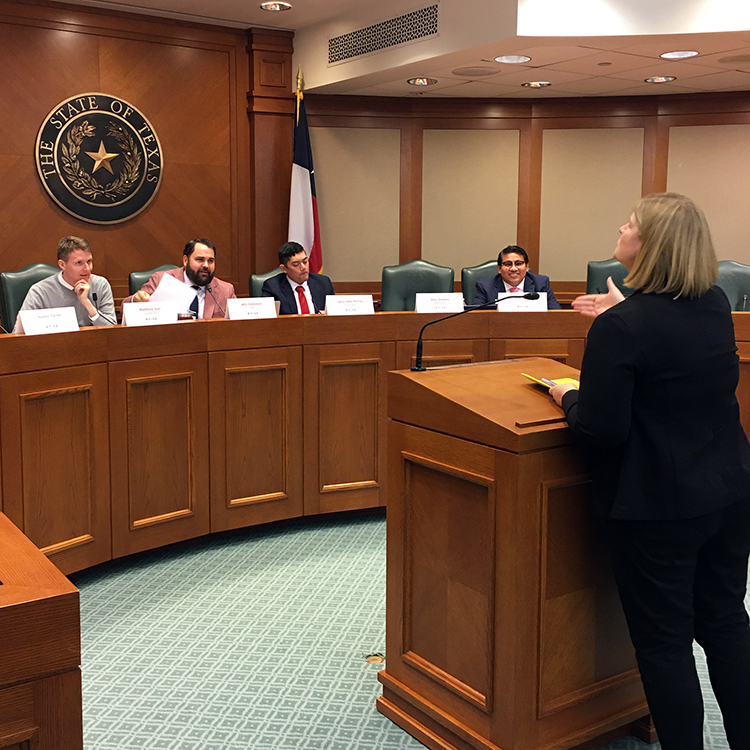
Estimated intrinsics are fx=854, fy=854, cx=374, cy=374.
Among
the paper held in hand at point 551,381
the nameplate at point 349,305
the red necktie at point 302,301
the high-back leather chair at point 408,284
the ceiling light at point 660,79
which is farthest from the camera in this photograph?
the ceiling light at point 660,79

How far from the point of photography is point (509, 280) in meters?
5.14

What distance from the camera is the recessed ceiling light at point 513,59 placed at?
18.4 feet

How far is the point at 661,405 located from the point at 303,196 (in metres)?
5.29

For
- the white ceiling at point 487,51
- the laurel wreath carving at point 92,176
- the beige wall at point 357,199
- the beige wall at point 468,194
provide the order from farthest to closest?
the beige wall at point 468,194
the beige wall at point 357,199
the laurel wreath carving at point 92,176
the white ceiling at point 487,51

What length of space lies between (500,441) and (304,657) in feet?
4.08

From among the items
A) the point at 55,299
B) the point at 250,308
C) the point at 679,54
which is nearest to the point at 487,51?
the point at 679,54

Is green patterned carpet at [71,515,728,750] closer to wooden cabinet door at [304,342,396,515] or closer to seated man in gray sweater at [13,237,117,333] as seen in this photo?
wooden cabinet door at [304,342,396,515]

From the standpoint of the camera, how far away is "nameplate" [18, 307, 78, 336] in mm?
3061

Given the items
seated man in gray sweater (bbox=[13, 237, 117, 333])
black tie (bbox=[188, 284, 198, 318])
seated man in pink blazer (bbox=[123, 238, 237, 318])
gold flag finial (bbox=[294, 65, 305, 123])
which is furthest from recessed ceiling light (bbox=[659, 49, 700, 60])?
seated man in gray sweater (bbox=[13, 237, 117, 333])

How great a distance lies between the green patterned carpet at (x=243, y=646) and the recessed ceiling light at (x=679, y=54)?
3.77m

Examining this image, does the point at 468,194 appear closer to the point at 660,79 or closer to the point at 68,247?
the point at 660,79

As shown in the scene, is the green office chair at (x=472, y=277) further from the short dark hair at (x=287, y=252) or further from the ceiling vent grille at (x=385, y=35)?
the ceiling vent grille at (x=385, y=35)

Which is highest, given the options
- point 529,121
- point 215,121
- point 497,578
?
point 529,121

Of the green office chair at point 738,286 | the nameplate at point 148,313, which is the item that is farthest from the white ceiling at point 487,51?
the nameplate at point 148,313
